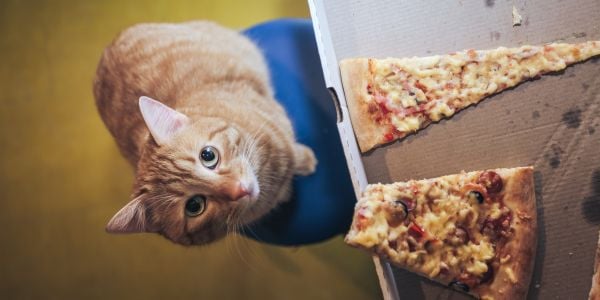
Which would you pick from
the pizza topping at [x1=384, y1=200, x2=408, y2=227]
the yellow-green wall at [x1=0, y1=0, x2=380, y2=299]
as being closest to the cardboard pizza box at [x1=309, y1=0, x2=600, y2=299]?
the pizza topping at [x1=384, y1=200, x2=408, y2=227]

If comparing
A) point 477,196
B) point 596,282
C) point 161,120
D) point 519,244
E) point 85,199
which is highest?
point 161,120

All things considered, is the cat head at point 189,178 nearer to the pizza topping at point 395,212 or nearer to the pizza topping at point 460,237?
A: the pizza topping at point 395,212

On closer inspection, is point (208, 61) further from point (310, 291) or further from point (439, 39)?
point (310, 291)

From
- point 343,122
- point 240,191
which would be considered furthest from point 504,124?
point 240,191

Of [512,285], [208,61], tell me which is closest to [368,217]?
[512,285]

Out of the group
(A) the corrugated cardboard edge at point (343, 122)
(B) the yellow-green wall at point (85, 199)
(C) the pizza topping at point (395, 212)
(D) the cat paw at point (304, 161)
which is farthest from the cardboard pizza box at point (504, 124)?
(B) the yellow-green wall at point (85, 199)

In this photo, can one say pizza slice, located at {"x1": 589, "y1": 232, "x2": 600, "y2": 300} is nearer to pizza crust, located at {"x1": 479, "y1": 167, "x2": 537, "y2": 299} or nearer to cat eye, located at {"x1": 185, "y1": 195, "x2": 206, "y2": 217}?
pizza crust, located at {"x1": 479, "y1": 167, "x2": 537, "y2": 299}

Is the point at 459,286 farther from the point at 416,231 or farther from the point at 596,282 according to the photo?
Result: the point at 596,282
